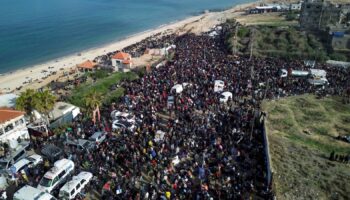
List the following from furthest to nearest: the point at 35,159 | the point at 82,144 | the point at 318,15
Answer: the point at 318,15
the point at 82,144
the point at 35,159

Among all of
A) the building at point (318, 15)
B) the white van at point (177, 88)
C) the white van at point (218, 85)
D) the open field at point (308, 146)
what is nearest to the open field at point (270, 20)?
the building at point (318, 15)

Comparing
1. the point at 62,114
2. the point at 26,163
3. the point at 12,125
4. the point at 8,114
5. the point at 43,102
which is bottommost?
the point at 62,114

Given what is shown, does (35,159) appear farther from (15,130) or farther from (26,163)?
(15,130)

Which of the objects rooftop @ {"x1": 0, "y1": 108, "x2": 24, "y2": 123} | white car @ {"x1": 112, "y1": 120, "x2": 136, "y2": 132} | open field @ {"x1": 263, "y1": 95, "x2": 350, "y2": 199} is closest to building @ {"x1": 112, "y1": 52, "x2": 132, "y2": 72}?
white car @ {"x1": 112, "y1": 120, "x2": 136, "y2": 132}

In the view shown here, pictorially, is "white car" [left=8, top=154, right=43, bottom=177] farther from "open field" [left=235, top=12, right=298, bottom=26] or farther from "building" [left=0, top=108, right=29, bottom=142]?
"open field" [left=235, top=12, right=298, bottom=26]

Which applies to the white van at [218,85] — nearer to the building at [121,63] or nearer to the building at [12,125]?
the building at [121,63]

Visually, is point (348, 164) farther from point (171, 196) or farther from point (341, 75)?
point (341, 75)

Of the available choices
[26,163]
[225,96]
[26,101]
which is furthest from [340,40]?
[26,163]
